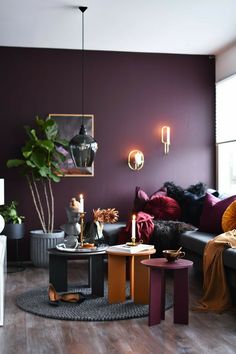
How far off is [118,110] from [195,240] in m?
2.41

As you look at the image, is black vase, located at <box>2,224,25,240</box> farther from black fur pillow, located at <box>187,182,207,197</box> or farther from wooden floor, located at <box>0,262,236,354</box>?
black fur pillow, located at <box>187,182,207,197</box>

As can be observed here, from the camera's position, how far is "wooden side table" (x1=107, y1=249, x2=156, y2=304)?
4.69 metres

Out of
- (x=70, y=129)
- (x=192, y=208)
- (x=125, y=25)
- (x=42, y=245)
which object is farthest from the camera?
(x=70, y=129)

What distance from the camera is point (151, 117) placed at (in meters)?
7.25

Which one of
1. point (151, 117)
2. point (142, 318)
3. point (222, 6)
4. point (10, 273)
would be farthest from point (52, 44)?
point (142, 318)

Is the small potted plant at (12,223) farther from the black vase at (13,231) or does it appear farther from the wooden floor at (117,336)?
the wooden floor at (117,336)

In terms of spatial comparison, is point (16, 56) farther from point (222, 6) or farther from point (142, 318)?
point (142, 318)

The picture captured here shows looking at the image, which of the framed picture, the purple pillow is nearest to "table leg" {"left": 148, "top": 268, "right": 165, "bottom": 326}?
the purple pillow

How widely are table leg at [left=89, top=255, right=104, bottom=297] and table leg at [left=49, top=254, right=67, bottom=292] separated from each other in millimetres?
280

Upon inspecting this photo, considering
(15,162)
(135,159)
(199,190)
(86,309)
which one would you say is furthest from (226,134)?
(86,309)

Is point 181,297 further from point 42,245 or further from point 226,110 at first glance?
point 226,110

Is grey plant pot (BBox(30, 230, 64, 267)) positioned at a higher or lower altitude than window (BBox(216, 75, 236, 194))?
lower

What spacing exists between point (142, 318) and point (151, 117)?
3544 mm

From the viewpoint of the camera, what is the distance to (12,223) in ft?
21.1
